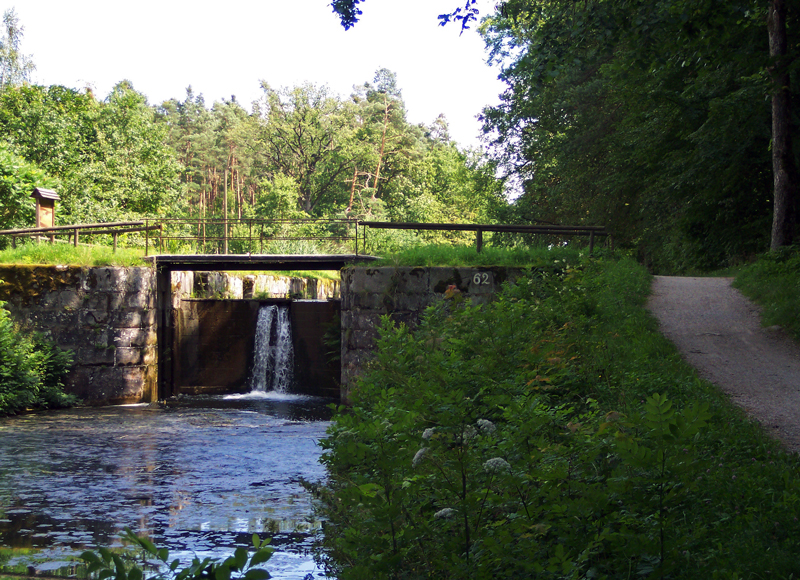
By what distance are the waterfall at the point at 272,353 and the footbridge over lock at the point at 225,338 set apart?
15cm

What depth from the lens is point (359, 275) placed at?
15.1 m

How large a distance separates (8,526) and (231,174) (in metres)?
54.8

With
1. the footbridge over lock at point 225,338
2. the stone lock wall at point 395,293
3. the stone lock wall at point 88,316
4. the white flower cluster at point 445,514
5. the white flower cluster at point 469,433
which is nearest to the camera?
the white flower cluster at point 445,514

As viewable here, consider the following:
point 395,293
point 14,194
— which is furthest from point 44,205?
point 395,293

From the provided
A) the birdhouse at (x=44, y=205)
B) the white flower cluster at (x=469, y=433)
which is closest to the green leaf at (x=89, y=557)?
the white flower cluster at (x=469, y=433)

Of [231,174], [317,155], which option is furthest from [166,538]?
[231,174]

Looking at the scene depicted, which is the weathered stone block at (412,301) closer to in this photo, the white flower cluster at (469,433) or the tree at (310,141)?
the white flower cluster at (469,433)

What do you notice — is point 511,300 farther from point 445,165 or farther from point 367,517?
point 445,165

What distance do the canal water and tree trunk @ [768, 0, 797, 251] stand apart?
947 cm

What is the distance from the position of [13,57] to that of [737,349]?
4321cm

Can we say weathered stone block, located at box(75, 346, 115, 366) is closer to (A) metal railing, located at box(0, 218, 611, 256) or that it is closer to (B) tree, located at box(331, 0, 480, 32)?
(A) metal railing, located at box(0, 218, 611, 256)

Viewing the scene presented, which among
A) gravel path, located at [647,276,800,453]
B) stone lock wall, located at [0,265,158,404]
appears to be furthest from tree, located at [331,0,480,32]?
stone lock wall, located at [0,265,158,404]

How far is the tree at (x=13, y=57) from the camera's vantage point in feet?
135

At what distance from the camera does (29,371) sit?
1497 cm
